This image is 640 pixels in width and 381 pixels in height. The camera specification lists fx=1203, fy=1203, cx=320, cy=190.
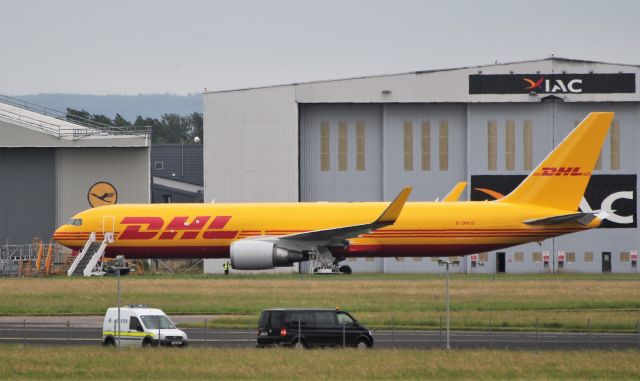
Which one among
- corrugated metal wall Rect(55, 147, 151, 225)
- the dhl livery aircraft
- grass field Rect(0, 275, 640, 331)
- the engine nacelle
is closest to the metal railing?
corrugated metal wall Rect(55, 147, 151, 225)

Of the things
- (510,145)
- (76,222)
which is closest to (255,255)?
(76,222)

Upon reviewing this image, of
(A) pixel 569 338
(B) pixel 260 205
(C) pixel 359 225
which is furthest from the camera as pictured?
(B) pixel 260 205

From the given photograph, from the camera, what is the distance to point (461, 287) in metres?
55.8

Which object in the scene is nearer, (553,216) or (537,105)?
(553,216)

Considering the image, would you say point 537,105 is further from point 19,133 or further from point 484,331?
point 484,331

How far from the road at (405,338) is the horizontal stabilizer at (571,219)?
19.1 metres

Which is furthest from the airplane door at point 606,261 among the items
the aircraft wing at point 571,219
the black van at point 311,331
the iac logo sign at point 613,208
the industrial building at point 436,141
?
the black van at point 311,331

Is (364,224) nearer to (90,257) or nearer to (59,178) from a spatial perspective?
(90,257)

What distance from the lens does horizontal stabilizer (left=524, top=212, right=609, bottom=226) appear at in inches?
2323

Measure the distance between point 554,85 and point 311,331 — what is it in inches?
1844

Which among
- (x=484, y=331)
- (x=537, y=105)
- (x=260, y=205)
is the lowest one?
(x=484, y=331)

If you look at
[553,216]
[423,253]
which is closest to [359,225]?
[423,253]

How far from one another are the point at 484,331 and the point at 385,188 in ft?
125

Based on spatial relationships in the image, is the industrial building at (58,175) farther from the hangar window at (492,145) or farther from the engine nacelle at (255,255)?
the hangar window at (492,145)
